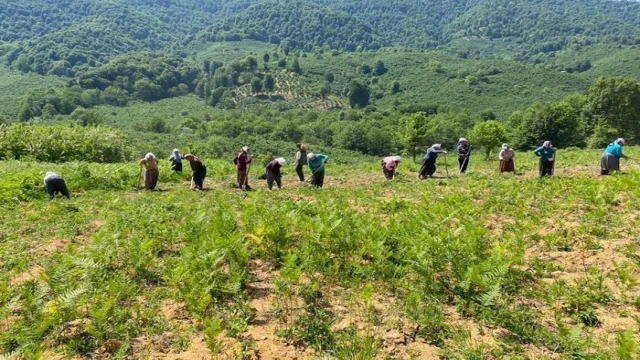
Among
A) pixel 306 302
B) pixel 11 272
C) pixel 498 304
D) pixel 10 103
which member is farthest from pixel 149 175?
pixel 10 103

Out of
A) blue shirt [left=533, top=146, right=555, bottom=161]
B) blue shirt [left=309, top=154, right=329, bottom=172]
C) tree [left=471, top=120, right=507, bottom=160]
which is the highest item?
tree [left=471, top=120, right=507, bottom=160]

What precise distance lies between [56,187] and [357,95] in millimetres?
169552

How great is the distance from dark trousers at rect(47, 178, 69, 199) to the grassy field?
4.92 m

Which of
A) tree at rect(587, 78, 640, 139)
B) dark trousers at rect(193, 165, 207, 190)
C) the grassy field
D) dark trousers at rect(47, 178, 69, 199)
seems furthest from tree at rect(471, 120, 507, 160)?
dark trousers at rect(47, 178, 69, 199)

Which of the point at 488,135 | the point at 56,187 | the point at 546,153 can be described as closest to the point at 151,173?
the point at 56,187

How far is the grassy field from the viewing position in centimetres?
555

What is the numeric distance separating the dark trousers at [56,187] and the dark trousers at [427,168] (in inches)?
537

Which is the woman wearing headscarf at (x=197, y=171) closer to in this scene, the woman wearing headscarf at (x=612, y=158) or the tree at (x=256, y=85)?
the woman wearing headscarf at (x=612, y=158)

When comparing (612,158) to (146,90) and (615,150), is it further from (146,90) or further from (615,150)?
(146,90)

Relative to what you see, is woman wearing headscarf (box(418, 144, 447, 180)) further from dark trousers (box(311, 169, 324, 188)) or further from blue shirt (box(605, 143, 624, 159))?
blue shirt (box(605, 143, 624, 159))

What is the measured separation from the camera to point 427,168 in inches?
782

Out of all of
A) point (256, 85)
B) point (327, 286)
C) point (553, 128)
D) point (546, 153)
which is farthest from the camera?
point (256, 85)

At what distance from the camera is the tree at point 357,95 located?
179 meters

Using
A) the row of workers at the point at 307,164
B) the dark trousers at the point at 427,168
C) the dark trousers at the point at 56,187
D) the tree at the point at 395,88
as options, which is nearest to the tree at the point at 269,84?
the tree at the point at 395,88
